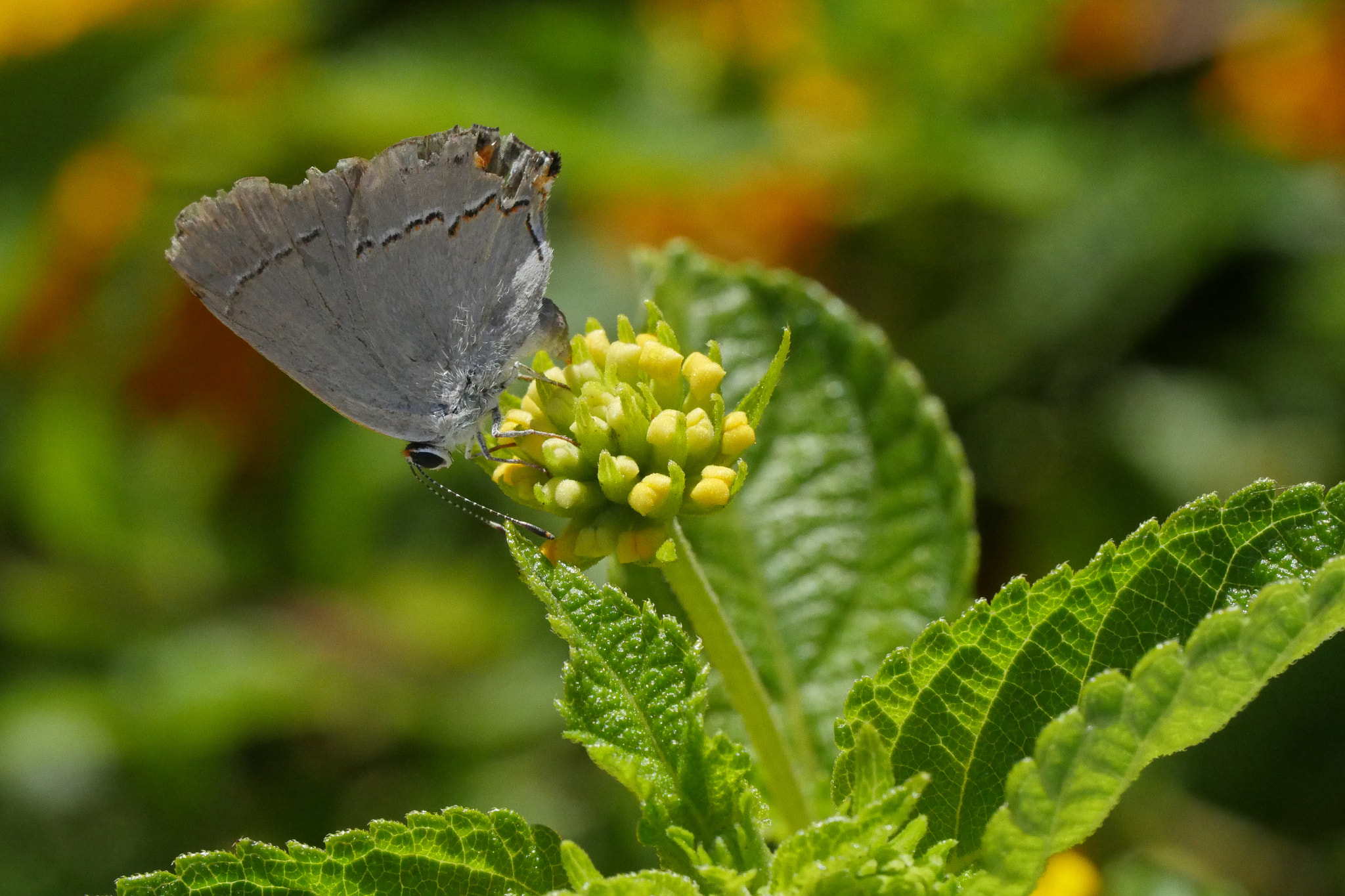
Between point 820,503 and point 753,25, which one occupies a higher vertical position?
point 753,25

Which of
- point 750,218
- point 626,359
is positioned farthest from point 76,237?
point 626,359

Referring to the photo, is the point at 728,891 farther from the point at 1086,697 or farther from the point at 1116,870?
the point at 1116,870

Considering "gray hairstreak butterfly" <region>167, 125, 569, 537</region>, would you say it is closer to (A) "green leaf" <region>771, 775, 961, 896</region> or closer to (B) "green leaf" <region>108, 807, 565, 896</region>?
(B) "green leaf" <region>108, 807, 565, 896</region>

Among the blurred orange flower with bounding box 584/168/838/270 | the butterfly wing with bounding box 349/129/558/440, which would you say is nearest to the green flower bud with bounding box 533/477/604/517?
the butterfly wing with bounding box 349/129/558/440

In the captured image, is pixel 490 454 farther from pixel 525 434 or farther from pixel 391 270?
pixel 391 270

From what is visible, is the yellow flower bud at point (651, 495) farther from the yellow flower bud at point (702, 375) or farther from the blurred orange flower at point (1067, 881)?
the blurred orange flower at point (1067, 881)

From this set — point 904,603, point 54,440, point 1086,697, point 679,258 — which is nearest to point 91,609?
point 54,440
